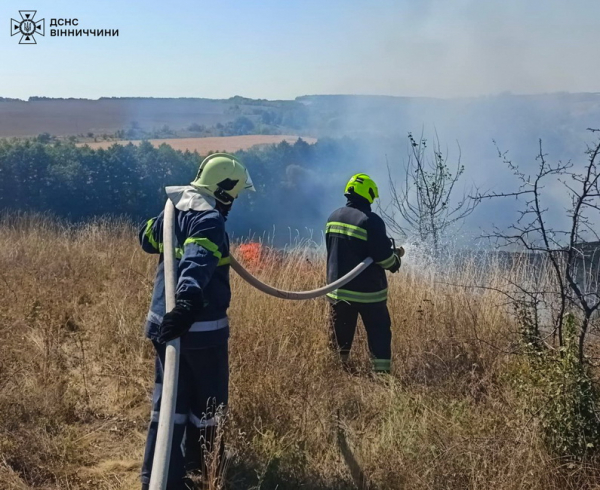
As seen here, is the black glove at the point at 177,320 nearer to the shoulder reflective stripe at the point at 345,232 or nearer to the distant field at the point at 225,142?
the shoulder reflective stripe at the point at 345,232

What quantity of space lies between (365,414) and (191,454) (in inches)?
47.5

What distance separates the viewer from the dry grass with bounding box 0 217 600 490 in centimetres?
307

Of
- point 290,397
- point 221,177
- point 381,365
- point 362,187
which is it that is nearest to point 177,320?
point 221,177

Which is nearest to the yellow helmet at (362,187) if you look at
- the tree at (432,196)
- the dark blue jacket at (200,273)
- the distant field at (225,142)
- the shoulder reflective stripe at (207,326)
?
the dark blue jacket at (200,273)

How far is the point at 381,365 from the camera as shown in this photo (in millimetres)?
4605

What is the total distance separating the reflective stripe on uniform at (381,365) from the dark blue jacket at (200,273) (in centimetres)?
189

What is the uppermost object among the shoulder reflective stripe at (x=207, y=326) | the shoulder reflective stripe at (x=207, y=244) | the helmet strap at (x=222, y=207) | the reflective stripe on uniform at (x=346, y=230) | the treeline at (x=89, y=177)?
the treeline at (x=89, y=177)

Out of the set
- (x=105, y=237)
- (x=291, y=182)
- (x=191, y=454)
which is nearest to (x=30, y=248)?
(x=105, y=237)

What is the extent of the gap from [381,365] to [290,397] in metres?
1.10

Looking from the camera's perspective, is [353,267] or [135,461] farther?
[353,267]

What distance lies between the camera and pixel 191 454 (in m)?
3.08

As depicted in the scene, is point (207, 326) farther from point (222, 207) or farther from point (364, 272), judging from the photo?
point (364, 272)

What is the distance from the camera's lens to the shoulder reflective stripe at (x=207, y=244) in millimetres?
2805

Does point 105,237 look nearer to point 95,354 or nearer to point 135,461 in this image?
point 95,354
